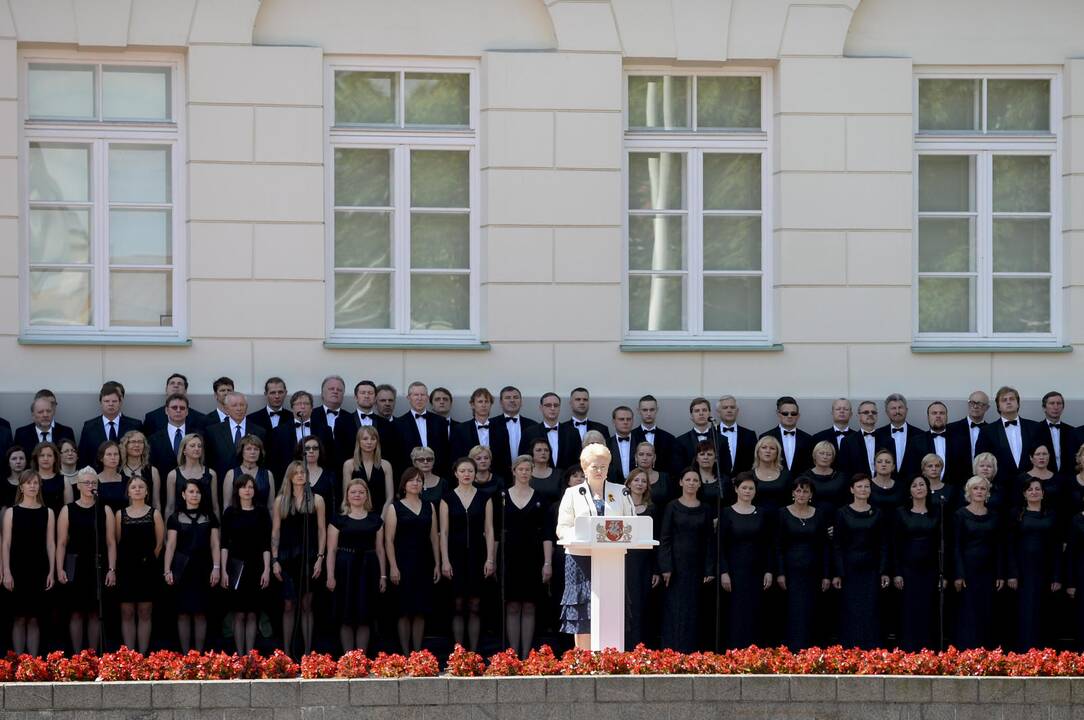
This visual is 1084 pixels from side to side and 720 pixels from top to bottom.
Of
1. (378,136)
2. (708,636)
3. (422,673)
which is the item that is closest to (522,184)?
(378,136)

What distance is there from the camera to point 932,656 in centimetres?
1183

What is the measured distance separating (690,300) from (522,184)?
175cm

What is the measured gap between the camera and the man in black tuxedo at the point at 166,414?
14.8m

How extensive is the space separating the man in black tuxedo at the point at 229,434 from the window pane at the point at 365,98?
287cm

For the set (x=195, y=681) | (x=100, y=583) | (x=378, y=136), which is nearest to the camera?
(x=195, y=681)

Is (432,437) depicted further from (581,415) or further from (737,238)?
(737,238)

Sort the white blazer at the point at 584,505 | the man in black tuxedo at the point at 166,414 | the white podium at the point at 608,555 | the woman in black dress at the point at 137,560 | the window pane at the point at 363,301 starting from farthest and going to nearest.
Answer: the window pane at the point at 363,301 < the man in black tuxedo at the point at 166,414 < the woman in black dress at the point at 137,560 < the white blazer at the point at 584,505 < the white podium at the point at 608,555

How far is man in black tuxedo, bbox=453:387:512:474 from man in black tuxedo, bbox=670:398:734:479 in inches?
51.1

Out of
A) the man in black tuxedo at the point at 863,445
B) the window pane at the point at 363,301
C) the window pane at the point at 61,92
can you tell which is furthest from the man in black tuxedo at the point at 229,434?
the man in black tuxedo at the point at 863,445

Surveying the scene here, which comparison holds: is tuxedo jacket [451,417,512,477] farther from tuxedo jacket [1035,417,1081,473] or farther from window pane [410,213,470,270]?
tuxedo jacket [1035,417,1081,473]

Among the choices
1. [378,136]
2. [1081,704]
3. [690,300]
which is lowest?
[1081,704]

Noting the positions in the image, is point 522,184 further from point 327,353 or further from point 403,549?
point 403,549

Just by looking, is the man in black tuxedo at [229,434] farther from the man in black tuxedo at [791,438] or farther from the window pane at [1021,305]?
the window pane at [1021,305]

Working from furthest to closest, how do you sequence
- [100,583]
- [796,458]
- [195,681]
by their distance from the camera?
1. [796,458]
2. [100,583]
3. [195,681]
